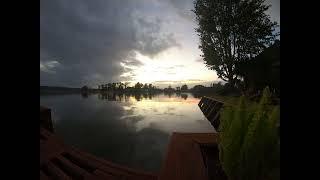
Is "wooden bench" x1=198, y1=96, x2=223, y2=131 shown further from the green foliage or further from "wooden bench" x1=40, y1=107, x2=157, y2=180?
the green foliage

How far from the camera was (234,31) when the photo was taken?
13.1m

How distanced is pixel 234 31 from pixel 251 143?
39.2ft

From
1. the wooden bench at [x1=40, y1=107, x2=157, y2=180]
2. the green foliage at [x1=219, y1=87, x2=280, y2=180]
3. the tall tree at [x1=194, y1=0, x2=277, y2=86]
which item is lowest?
the wooden bench at [x1=40, y1=107, x2=157, y2=180]

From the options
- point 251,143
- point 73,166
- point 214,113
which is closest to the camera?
point 251,143

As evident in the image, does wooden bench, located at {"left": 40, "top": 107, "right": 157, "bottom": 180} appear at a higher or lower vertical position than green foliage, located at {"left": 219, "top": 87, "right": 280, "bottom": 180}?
lower

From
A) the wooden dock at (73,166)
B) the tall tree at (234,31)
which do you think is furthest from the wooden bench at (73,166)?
the tall tree at (234,31)

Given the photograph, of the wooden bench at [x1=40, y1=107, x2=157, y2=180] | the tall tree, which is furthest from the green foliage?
the tall tree

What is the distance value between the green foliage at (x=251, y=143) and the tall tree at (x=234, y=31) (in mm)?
11349

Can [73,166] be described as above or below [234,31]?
below

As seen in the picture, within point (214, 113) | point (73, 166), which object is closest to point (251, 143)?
point (73, 166)

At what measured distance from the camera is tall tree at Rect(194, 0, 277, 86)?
514 inches

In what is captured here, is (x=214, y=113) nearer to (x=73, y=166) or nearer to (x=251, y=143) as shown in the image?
(x=73, y=166)

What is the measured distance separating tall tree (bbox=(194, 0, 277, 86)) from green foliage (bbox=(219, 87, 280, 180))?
11.3 meters
